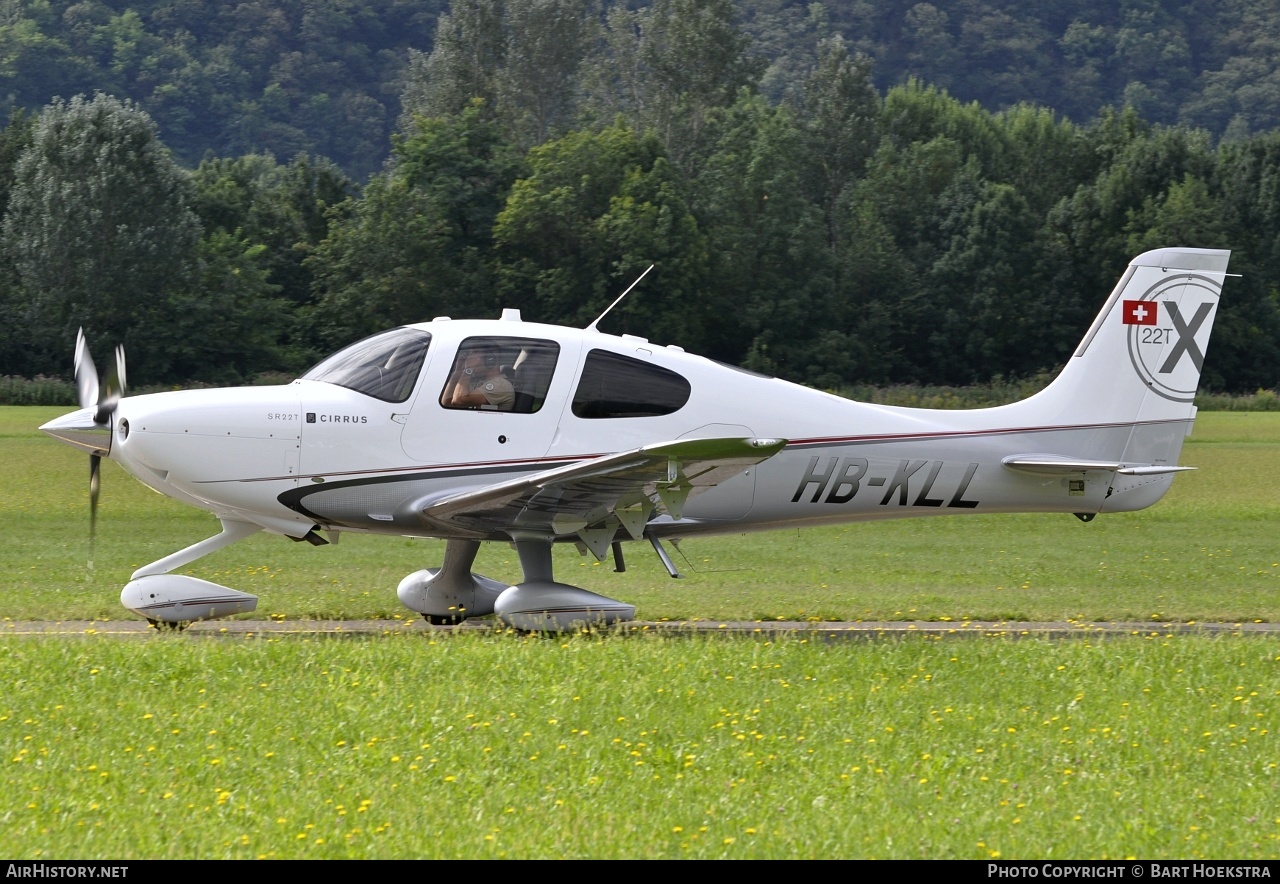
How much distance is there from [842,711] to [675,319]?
4576cm

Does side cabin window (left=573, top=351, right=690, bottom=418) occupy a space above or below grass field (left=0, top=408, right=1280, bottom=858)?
above

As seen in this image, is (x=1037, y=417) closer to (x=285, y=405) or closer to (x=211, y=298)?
(x=285, y=405)

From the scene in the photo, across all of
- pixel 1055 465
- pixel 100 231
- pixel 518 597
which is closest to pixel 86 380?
pixel 518 597

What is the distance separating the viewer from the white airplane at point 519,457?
10.2 metres

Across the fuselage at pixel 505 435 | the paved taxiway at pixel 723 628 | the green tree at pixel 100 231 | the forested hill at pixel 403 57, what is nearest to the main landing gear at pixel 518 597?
the paved taxiway at pixel 723 628

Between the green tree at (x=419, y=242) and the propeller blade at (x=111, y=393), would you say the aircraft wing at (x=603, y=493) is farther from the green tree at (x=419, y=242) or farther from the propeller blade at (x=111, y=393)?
the green tree at (x=419, y=242)

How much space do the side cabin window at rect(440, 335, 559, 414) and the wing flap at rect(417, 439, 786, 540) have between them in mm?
592

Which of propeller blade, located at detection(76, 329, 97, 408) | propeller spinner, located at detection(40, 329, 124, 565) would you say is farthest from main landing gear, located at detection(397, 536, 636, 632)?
propeller blade, located at detection(76, 329, 97, 408)

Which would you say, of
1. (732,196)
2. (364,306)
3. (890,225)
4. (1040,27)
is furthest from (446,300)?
(1040,27)

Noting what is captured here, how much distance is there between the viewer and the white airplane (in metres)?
10.2

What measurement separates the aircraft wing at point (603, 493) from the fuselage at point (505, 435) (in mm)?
255

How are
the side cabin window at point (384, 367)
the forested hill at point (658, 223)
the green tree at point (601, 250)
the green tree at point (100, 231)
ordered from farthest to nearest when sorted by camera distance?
the forested hill at point (658, 223) < the green tree at point (100, 231) < the green tree at point (601, 250) < the side cabin window at point (384, 367)

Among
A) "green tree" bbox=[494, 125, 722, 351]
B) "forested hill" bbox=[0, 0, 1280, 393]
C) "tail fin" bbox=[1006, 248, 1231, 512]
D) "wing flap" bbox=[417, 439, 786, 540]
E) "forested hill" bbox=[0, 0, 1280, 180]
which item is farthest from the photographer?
"forested hill" bbox=[0, 0, 1280, 180]
